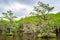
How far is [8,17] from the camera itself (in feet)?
308

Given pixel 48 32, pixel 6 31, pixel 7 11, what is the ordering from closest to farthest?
pixel 48 32 < pixel 6 31 < pixel 7 11

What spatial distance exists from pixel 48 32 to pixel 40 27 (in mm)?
3170

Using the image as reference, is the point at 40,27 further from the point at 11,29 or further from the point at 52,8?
the point at 11,29

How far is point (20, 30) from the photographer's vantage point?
300 ft

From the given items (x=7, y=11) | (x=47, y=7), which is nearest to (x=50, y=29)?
(x=47, y=7)

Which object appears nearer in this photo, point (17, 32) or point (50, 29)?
point (50, 29)

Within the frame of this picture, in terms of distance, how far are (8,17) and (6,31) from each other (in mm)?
7339

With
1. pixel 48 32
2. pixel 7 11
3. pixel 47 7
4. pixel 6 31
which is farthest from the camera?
pixel 7 11

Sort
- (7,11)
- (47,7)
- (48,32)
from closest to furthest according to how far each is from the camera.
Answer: (48,32) < (47,7) < (7,11)

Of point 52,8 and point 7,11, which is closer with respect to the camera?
point 52,8

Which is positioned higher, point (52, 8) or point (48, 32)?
point (52, 8)

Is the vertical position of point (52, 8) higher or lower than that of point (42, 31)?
higher

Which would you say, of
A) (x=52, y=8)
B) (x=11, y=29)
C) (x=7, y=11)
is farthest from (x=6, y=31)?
(x=52, y=8)

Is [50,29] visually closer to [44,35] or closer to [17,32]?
[44,35]
